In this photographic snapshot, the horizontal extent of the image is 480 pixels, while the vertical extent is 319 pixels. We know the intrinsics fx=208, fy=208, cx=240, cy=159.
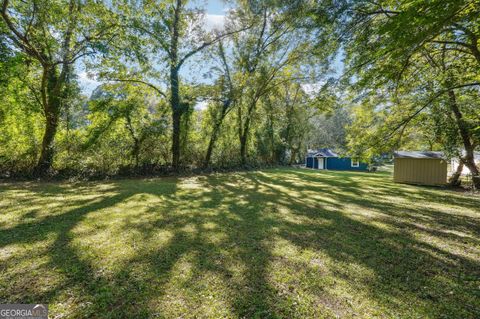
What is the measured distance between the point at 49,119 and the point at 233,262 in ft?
29.9

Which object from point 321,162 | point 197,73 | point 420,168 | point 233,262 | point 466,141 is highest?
point 197,73

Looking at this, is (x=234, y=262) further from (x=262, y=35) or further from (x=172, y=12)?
(x=262, y=35)

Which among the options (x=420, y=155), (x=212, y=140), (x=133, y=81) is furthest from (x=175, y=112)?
(x=420, y=155)

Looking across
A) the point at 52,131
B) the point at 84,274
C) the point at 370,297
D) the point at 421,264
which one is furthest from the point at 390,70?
the point at 52,131

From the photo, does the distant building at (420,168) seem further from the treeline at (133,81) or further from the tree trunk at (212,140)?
the tree trunk at (212,140)

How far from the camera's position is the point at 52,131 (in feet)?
25.7

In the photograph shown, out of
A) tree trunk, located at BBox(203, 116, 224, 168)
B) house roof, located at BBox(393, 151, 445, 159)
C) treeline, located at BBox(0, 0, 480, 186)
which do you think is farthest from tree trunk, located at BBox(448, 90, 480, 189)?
tree trunk, located at BBox(203, 116, 224, 168)

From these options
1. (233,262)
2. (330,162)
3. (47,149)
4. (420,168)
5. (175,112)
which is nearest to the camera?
(233,262)

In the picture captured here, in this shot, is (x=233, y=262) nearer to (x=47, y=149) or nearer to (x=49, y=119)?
(x=47, y=149)

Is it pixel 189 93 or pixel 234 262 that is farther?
pixel 189 93

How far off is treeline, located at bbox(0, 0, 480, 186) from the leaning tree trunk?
4 centimetres

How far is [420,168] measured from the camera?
11.5 meters

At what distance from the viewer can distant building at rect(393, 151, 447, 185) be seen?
36.2 feet

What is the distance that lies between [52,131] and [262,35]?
38.5 feet
